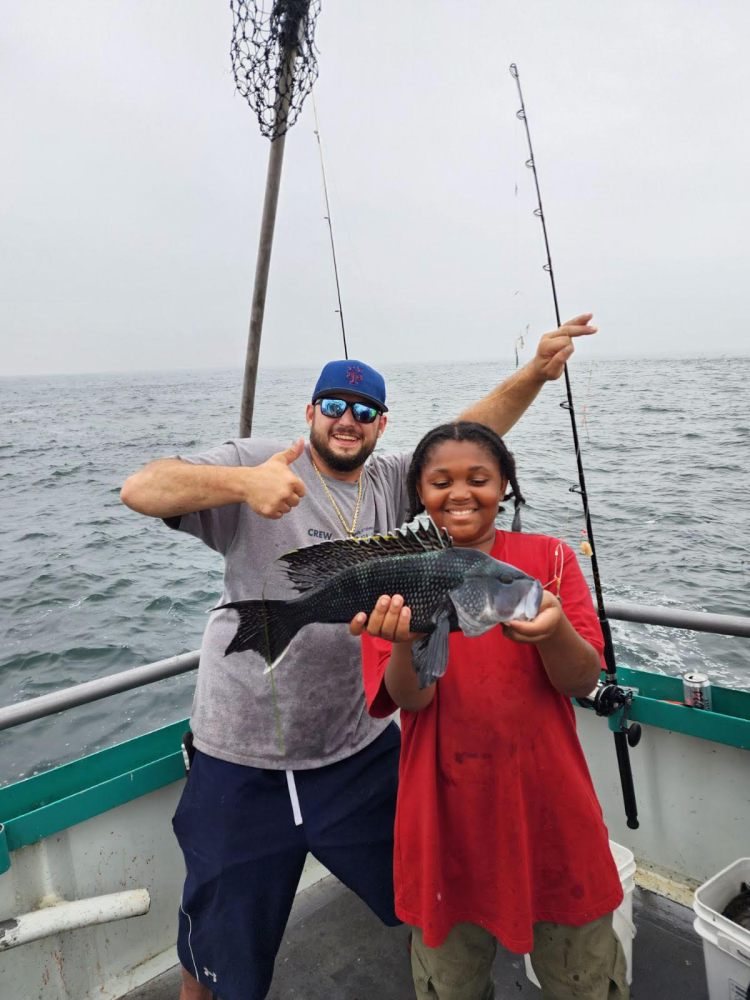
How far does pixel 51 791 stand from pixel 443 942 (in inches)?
77.4

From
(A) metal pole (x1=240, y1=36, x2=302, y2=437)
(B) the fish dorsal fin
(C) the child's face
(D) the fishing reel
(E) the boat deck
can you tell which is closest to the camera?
(B) the fish dorsal fin

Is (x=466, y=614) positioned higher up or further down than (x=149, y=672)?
higher up

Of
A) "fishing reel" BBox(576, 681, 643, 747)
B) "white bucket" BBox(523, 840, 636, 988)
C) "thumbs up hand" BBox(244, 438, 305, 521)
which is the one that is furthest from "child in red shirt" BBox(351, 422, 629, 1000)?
"fishing reel" BBox(576, 681, 643, 747)

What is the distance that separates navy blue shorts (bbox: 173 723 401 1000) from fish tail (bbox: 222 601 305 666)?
781 mm

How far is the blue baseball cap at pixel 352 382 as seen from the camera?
2975 millimetres

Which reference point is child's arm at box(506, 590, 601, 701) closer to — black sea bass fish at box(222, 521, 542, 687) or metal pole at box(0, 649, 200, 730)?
black sea bass fish at box(222, 521, 542, 687)

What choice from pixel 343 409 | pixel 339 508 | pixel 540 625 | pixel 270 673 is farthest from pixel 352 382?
pixel 540 625

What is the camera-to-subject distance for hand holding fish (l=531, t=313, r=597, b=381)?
2.95 meters

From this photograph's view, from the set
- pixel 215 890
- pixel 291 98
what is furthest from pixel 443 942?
pixel 291 98

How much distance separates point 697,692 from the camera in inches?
140

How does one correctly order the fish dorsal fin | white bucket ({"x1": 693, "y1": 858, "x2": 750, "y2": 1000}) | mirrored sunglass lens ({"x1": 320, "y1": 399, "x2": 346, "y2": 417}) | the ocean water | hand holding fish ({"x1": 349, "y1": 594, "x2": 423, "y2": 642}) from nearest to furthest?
hand holding fish ({"x1": 349, "y1": 594, "x2": 423, "y2": 642}) < the fish dorsal fin < white bucket ({"x1": 693, "y1": 858, "x2": 750, "y2": 1000}) < mirrored sunglass lens ({"x1": 320, "y1": 399, "x2": 346, "y2": 417}) < the ocean water

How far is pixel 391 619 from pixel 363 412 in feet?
4.18

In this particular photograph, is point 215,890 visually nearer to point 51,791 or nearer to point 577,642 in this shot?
point 51,791

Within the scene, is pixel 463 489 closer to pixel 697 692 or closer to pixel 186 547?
pixel 697 692
